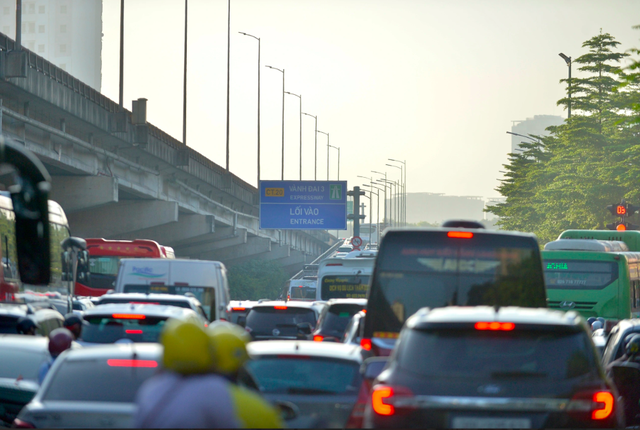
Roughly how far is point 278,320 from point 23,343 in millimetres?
7769

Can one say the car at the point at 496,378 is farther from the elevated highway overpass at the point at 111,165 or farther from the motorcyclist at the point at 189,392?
the elevated highway overpass at the point at 111,165

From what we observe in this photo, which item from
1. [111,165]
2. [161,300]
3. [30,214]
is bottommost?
[161,300]

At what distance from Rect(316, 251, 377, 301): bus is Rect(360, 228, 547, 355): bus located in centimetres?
1600

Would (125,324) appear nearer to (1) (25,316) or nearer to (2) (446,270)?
(1) (25,316)

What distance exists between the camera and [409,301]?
37.2 ft

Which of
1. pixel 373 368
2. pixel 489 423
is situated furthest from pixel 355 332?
pixel 489 423

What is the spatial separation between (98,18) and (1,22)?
1596 centimetres

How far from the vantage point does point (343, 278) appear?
27859 mm

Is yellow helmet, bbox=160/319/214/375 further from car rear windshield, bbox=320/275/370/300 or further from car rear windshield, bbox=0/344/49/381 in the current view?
car rear windshield, bbox=320/275/370/300

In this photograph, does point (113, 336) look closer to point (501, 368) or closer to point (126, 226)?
point (501, 368)

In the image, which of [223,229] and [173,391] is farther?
[223,229]

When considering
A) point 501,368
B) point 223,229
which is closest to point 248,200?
point 223,229

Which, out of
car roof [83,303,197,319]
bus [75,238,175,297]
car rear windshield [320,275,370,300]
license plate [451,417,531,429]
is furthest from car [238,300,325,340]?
bus [75,238,175,297]

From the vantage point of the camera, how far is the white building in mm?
176625
